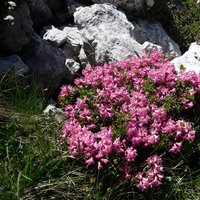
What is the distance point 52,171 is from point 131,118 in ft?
3.56

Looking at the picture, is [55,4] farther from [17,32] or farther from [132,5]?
[17,32]

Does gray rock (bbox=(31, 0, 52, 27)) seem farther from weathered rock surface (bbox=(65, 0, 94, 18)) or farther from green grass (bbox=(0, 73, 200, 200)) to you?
green grass (bbox=(0, 73, 200, 200))

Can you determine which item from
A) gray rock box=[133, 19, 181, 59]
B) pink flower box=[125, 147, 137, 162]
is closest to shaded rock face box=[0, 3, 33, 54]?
gray rock box=[133, 19, 181, 59]

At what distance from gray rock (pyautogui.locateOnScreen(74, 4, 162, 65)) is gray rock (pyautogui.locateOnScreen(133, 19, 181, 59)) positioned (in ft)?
1.84

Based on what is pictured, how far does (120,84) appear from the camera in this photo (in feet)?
18.4

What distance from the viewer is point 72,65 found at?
7445mm

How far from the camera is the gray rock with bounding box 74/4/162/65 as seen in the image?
23.3 feet

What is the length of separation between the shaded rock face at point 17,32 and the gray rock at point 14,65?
0.59ft

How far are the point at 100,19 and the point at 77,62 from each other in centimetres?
88

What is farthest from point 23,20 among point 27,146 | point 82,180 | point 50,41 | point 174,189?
point 174,189

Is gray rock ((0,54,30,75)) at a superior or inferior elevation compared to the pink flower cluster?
superior

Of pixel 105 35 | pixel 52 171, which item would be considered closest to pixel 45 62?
pixel 105 35

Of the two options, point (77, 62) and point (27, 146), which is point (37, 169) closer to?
point (27, 146)

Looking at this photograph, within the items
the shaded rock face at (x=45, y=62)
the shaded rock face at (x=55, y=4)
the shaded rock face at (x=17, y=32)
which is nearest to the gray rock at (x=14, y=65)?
the shaded rock face at (x=17, y=32)
